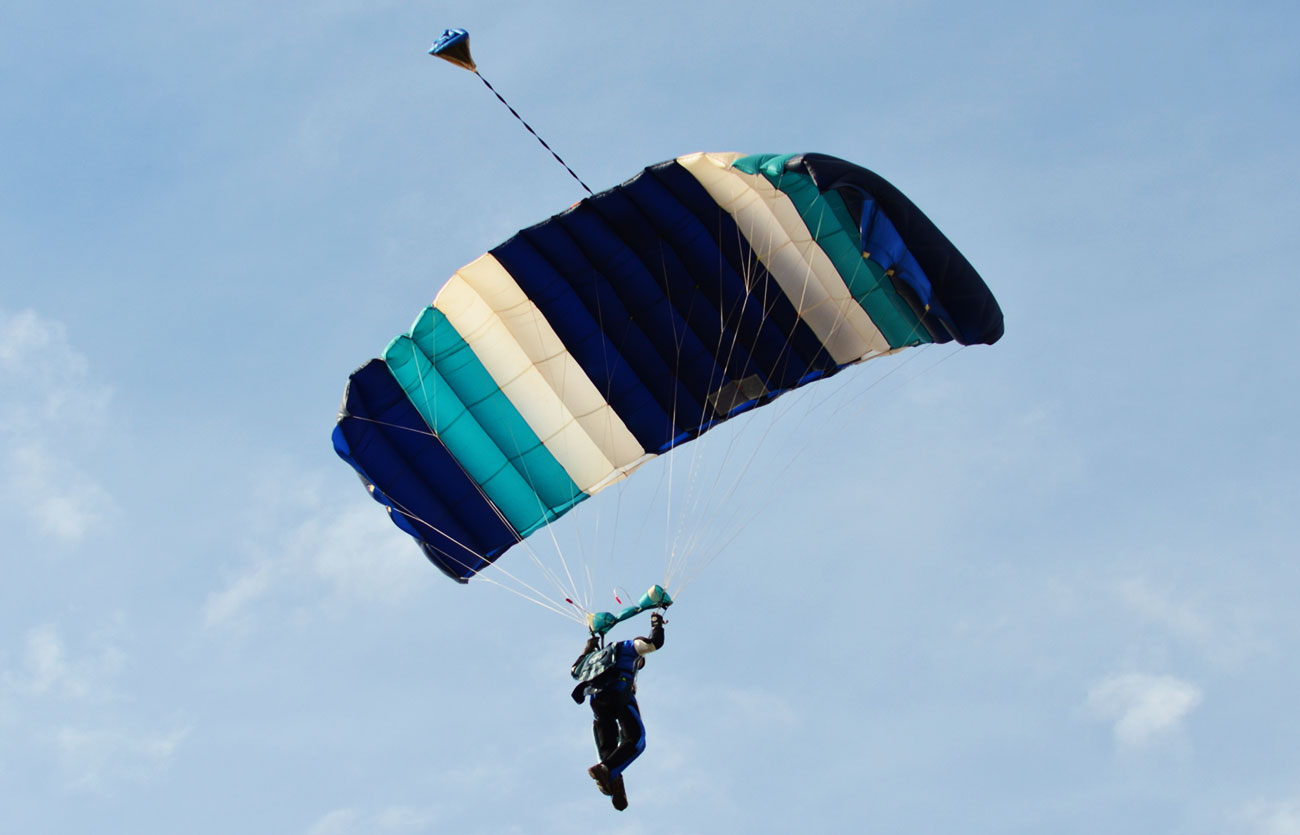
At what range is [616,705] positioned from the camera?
11.5m

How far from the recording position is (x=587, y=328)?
44.0ft

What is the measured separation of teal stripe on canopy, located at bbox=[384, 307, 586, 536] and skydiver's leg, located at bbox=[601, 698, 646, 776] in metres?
2.61

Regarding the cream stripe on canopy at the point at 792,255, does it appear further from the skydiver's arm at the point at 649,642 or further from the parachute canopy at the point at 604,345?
the skydiver's arm at the point at 649,642

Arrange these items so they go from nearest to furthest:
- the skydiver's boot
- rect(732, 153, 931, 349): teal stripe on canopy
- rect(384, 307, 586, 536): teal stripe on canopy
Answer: the skydiver's boot < rect(732, 153, 931, 349): teal stripe on canopy < rect(384, 307, 586, 536): teal stripe on canopy

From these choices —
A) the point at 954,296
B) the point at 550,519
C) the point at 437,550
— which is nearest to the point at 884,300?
the point at 954,296

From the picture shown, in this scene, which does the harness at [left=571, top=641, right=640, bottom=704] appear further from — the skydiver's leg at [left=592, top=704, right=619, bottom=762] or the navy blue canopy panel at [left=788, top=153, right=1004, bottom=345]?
the navy blue canopy panel at [left=788, top=153, right=1004, bottom=345]

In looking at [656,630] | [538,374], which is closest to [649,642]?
[656,630]

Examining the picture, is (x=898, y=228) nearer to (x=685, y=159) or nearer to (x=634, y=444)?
(x=685, y=159)

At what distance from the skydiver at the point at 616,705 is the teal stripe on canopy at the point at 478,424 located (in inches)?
90.8

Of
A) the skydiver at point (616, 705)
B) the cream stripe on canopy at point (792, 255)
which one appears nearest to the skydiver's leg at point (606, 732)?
the skydiver at point (616, 705)

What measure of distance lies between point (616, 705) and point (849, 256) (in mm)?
4352

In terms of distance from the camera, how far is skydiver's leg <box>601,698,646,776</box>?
11.4 meters

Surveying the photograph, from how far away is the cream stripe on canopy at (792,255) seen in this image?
12734mm

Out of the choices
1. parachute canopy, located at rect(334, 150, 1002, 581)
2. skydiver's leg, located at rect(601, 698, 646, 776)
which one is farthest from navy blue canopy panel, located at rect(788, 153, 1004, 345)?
skydiver's leg, located at rect(601, 698, 646, 776)
